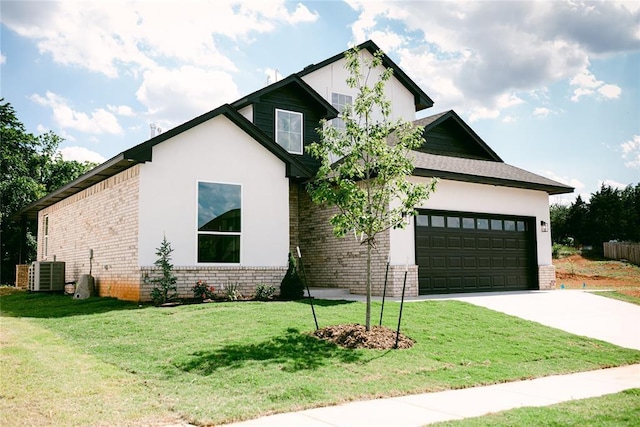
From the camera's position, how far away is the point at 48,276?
1795 centimetres

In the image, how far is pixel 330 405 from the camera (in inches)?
242

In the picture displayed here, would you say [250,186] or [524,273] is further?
[524,273]

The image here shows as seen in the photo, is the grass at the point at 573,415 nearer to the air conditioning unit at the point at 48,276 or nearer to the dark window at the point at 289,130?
the dark window at the point at 289,130

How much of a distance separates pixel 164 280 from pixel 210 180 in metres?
2.83

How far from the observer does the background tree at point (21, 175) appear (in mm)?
28172

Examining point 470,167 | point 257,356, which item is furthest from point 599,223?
point 257,356

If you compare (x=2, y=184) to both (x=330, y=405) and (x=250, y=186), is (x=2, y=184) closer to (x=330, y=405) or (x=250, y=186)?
(x=250, y=186)

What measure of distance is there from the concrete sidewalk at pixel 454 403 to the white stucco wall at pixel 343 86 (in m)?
13.2

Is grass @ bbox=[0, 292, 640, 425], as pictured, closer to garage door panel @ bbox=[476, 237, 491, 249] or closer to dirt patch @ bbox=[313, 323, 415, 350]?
dirt patch @ bbox=[313, 323, 415, 350]

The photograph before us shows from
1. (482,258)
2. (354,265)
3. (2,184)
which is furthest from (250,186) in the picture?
(2,184)

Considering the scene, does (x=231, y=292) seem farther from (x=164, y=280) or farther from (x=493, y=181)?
(x=493, y=181)

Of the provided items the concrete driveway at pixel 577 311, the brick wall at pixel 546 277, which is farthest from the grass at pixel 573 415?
the brick wall at pixel 546 277

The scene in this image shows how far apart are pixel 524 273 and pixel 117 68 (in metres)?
14.1

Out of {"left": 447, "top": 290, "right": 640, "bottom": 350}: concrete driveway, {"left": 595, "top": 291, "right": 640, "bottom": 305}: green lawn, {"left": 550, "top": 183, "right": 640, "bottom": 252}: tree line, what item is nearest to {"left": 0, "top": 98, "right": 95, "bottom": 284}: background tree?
{"left": 447, "top": 290, "right": 640, "bottom": 350}: concrete driveway
